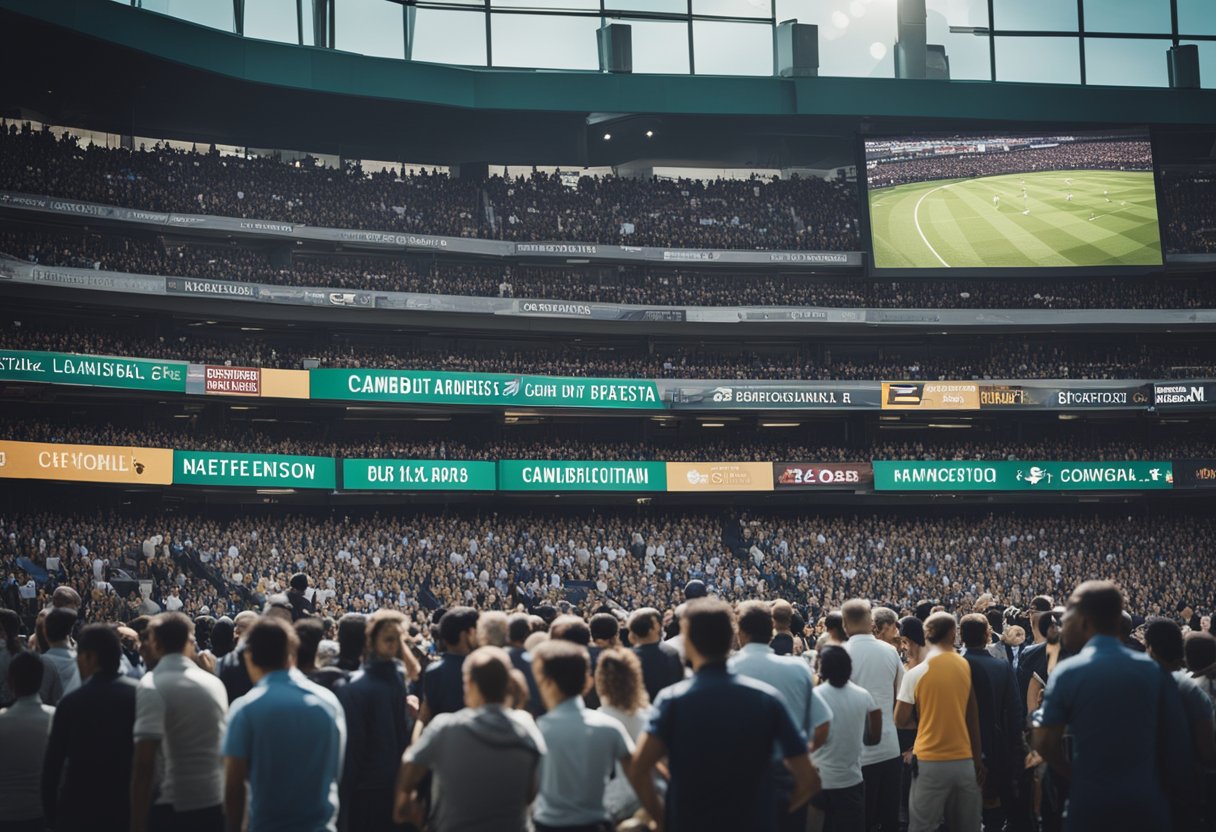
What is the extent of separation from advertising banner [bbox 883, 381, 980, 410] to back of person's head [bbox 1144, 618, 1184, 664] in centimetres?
3851

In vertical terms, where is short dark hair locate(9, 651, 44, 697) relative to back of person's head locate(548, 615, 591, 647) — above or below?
below

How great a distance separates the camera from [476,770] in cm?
573

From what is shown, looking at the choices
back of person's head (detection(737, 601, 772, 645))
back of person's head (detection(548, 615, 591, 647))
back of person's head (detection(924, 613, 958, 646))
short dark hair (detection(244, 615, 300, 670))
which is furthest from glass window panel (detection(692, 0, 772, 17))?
short dark hair (detection(244, 615, 300, 670))

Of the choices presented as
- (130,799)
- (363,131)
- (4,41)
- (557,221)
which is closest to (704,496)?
(557,221)

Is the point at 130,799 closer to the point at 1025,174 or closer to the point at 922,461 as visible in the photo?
the point at 922,461

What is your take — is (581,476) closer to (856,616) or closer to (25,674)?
(856,616)

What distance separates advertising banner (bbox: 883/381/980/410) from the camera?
45.8 m

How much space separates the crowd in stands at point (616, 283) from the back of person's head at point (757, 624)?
36626 mm

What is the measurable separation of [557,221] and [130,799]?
42531 millimetres

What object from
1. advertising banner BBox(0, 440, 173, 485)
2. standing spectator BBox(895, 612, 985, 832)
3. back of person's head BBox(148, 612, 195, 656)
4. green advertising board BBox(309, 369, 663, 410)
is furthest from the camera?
green advertising board BBox(309, 369, 663, 410)

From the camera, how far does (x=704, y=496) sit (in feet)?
151

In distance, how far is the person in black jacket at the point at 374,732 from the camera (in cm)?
780

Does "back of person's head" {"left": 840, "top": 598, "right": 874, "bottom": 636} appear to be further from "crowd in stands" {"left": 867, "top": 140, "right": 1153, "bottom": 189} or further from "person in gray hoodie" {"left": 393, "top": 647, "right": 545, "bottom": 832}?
"crowd in stands" {"left": 867, "top": 140, "right": 1153, "bottom": 189}

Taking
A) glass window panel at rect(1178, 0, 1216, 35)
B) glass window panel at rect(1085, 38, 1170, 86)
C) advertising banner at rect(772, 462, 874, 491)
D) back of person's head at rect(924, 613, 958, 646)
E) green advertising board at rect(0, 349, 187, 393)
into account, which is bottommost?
back of person's head at rect(924, 613, 958, 646)
